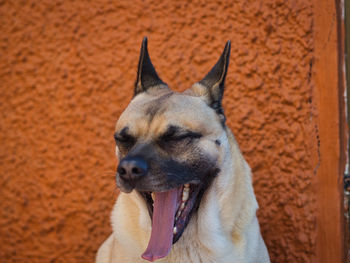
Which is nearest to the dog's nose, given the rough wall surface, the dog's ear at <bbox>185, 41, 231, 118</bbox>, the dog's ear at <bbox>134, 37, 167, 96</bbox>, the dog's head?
the dog's head

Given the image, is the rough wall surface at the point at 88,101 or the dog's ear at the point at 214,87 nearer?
the dog's ear at the point at 214,87

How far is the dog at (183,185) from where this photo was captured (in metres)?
2.12

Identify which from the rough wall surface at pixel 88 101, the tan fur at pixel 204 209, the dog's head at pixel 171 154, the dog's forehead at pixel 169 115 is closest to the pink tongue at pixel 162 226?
the dog's head at pixel 171 154

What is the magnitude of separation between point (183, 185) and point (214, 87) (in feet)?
2.03

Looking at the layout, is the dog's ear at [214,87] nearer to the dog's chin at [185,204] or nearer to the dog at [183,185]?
the dog at [183,185]

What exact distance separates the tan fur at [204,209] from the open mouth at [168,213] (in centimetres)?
7

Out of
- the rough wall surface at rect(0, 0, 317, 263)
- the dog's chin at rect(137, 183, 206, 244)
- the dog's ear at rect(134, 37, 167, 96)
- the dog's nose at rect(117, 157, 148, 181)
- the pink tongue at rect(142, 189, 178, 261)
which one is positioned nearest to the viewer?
the dog's nose at rect(117, 157, 148, 181)

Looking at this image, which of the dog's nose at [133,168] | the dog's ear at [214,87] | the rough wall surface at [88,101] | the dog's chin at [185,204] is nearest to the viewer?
the dog's nose at [133,168]

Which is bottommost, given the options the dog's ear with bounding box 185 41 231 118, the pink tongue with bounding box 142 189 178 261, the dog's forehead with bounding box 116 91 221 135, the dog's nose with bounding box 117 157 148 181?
the pink tongue with bounding box 142 189 178 261

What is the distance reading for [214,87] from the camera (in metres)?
2.44

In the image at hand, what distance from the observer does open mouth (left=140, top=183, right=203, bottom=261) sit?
2129 millimetres

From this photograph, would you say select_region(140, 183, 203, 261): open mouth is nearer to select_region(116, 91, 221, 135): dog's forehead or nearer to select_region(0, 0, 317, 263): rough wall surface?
select_region(116, 91, 221, 135): dog's forehead

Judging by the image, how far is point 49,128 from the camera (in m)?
3.38

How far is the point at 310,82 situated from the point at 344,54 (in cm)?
32
